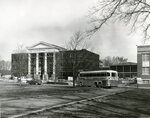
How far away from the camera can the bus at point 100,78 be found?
43281 mm

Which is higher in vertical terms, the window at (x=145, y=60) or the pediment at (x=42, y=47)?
the pediment at (x=42, y=47)

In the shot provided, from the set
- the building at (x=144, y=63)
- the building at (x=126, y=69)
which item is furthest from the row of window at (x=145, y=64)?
the building at (x=126, y=69)

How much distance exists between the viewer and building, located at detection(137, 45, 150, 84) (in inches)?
A: 2544

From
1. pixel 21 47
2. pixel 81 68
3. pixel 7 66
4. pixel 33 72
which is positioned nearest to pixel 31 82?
pixel 21 47

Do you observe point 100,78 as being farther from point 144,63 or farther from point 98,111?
point 98,111

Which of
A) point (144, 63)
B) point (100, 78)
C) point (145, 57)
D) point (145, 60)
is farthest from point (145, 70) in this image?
point (100, 78)

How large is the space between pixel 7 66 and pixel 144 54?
9767 cm

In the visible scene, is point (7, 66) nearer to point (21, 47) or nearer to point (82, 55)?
point (21, 47)

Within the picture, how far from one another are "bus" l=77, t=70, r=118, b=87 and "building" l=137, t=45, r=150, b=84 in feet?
71.8

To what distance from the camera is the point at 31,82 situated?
57625 mm

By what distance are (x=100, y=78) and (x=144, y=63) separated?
2473cm

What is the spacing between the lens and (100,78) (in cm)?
4425

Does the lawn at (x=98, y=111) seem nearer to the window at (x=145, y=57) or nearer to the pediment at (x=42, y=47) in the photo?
the window at (x=145, y=57)

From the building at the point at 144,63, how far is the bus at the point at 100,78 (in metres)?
21.9
